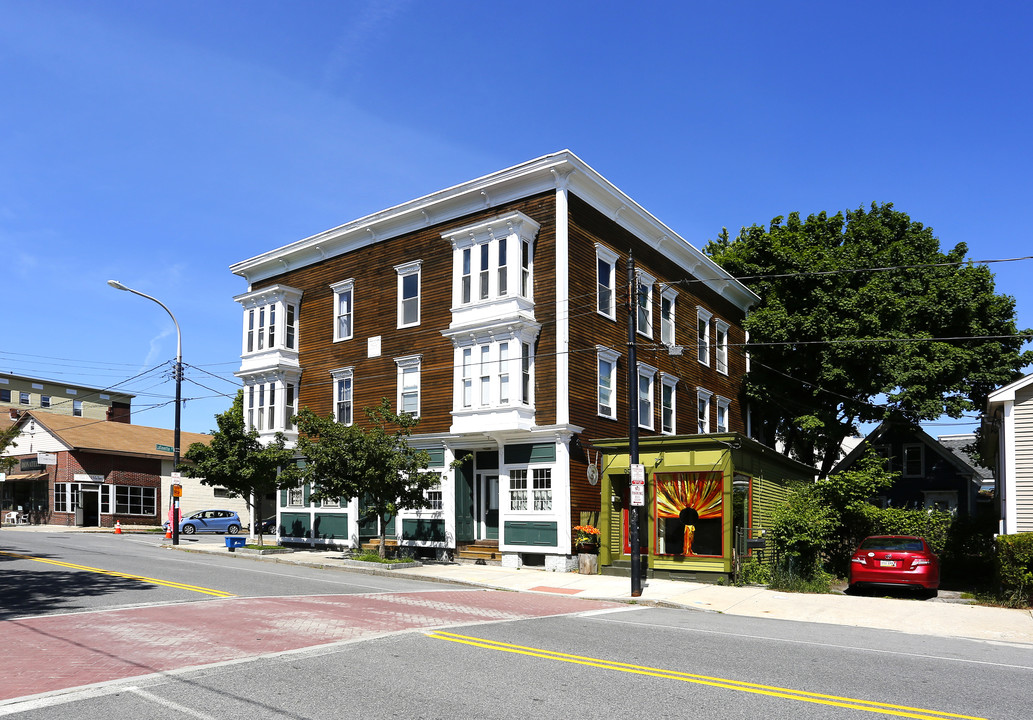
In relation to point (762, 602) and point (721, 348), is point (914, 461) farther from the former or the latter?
point (762, 602)

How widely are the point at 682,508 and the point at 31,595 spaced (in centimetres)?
1667

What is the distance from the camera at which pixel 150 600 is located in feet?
54.0

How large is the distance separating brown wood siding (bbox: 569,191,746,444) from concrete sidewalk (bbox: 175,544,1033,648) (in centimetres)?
604

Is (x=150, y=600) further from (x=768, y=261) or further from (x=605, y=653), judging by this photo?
(x=768, y=261)

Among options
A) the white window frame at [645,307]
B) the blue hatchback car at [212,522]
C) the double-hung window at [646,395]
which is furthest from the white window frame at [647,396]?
the blue hatchback car at [212,522]

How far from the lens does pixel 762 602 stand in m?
20.2

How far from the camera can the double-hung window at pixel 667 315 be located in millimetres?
34594

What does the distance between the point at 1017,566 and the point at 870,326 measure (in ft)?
59.5

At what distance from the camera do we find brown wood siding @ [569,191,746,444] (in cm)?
2883

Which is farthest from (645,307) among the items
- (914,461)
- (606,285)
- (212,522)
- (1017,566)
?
(212,522)

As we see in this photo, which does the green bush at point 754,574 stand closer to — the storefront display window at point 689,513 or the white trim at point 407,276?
the storefront display window at point 689,513

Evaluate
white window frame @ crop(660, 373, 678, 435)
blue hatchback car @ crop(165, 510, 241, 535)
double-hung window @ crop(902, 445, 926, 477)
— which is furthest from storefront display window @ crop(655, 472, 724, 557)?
blue hatchback car @ crop(165, 510, 241, 535)

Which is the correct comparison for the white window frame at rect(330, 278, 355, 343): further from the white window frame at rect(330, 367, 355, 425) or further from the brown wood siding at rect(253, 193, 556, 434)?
the white window frame at rect(330, 367, 355, 425)

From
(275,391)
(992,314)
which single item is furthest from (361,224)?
(992,314)
